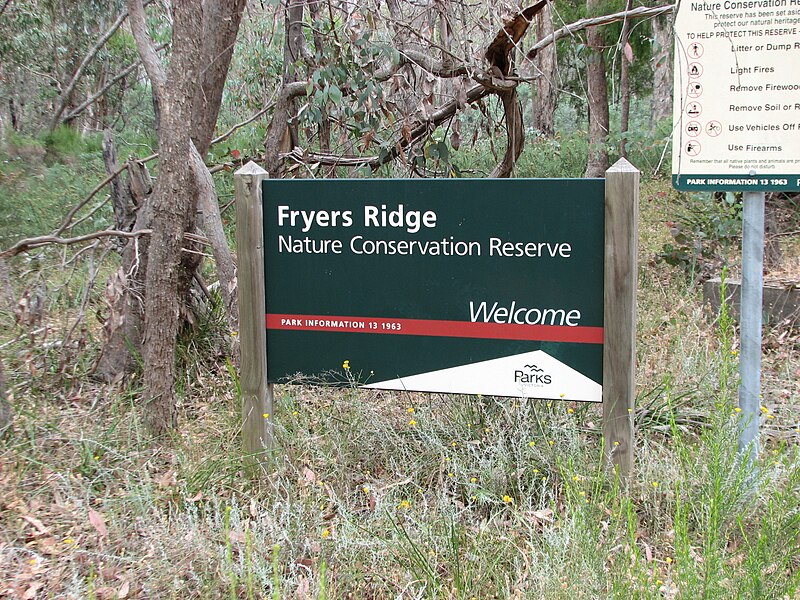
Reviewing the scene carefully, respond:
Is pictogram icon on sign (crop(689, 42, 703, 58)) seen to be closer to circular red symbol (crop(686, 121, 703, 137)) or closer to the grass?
circular red symbol (crop(686, 121, 703, 137))

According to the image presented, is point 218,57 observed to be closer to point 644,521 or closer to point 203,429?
point 203,429

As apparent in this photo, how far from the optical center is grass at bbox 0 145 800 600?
301 cm

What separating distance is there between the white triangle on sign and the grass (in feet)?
0.79

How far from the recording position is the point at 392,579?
10.5 feet

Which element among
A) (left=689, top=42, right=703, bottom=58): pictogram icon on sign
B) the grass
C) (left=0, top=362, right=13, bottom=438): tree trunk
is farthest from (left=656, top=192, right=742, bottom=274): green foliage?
(left=0, top=362, right=13, bottom=438): tree trunk

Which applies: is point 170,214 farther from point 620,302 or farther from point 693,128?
point 693,128

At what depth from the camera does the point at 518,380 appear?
12.4 feet

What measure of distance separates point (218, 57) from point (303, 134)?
3.67 metres

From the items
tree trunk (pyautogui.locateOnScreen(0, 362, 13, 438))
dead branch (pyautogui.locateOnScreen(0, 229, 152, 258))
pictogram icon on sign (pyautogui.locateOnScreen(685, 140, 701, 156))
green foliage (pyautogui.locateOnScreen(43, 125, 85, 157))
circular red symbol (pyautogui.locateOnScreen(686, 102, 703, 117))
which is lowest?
tree trunk (pyautogui.locateOnScreen(0, 362, 13, 438))

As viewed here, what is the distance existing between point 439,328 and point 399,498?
0.80m

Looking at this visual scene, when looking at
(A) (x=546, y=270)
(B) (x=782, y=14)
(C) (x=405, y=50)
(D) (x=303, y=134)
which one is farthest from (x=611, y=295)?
(D) (x=303, y=134)

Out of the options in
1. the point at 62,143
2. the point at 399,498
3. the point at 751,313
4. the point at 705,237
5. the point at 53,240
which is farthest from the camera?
the point at 62,143

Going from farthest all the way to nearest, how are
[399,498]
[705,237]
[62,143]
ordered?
[62,143], [705,237], [399,498]

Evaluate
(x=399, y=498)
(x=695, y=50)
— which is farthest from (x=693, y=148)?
(x=399, y=498)
